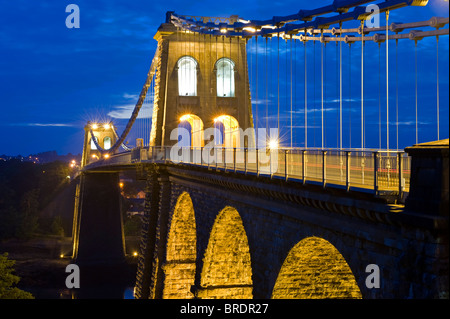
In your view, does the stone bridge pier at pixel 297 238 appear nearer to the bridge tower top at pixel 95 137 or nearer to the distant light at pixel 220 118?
the distant light at pixel 220 118

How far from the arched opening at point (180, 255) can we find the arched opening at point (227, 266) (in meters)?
6.00

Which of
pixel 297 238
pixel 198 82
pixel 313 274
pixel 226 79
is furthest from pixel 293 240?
pixel 226 79

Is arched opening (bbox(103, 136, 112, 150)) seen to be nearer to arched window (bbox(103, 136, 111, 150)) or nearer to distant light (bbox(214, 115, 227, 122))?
arched window (bbox(103, 136, 111, 150))

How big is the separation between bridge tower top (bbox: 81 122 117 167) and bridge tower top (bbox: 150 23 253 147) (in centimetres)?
3250

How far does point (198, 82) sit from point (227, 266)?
1613 cm

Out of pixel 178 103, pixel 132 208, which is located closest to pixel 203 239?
pixel 178 103

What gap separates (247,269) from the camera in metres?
18.1

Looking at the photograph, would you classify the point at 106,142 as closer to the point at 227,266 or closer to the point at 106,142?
the point at 106,142

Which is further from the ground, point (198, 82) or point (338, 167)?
point (198, 82)

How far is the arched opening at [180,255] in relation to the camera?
2461cm

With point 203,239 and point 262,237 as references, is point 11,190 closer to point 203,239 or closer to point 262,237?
point 203,239

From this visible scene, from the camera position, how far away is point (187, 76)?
107ft

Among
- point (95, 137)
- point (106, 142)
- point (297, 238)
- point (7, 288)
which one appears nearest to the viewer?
point (297, 238)

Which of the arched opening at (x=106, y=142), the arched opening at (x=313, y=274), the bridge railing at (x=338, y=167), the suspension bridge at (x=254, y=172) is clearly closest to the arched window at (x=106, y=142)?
the arched opening at (x=106, y=142)
